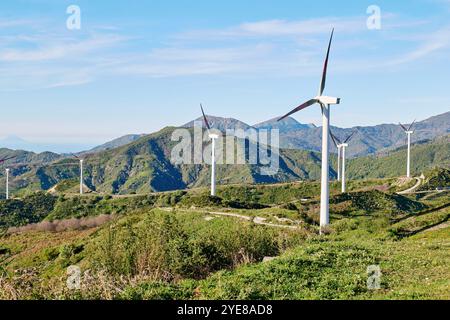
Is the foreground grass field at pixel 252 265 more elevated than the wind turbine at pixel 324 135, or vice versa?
the wind turbine at pixel 324 135

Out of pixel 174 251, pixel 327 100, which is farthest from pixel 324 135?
pixel 174 251

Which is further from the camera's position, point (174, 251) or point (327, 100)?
point (327, 100)

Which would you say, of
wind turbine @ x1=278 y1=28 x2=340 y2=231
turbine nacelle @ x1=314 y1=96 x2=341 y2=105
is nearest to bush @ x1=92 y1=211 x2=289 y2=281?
wind turbine @ x1=278 y1=28 x2=340 y2=231

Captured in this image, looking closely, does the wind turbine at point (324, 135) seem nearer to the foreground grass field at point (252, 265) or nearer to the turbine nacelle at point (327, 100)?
the turbine nacelle at point (327, 100)

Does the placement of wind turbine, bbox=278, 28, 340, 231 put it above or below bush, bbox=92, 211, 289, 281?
above

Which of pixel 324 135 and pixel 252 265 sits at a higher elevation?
pixel 324 135

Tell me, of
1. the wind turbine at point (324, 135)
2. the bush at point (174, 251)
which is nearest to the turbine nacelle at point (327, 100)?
the wind turbine at point (324, 135)

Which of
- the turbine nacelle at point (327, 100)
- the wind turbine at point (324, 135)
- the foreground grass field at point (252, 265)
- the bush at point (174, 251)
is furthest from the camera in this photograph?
the turbine nacelle at point (327, 100)

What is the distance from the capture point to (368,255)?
30969mm

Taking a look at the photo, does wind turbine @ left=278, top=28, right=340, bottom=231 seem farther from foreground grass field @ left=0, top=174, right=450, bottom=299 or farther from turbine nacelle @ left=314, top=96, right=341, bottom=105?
foreground grass field @ left=0, top=174, right=450, bottom=299

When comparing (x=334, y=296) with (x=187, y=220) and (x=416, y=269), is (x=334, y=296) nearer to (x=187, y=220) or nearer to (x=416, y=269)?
(x=416, y=269)

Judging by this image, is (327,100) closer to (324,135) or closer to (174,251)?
(324,135)

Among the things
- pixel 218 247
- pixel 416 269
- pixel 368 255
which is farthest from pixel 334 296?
pixel 218 247

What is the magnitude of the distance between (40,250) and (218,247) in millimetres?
70261
